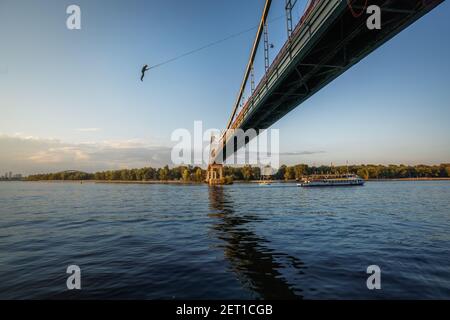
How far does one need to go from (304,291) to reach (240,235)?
302 inches

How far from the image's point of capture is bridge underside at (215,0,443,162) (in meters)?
13.1

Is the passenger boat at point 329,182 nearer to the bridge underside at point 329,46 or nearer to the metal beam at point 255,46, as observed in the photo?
the metal beam at point 255,46

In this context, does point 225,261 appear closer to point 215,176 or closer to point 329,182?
point 329,182

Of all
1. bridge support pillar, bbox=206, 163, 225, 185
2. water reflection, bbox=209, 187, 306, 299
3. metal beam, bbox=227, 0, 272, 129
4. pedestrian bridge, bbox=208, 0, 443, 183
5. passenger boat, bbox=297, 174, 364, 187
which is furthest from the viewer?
bridge support pillar, bbox=206, 163, 225, 185

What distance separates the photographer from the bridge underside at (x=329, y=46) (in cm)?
1307

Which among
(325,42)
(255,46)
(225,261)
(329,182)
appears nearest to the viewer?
(225,261)

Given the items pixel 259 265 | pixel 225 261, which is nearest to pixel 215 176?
pixel 225 261

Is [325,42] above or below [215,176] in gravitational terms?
above

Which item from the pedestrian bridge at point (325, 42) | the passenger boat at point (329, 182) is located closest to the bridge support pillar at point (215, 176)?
the passenger boat at point (329, 182)

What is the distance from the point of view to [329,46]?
657 inches

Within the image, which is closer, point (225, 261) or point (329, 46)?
point (225, 261)

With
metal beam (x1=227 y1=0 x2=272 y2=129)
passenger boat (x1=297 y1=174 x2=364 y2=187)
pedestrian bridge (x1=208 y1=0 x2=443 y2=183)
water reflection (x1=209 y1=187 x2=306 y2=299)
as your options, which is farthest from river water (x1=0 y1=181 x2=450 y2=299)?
passenger boat (x1=297 y1=174 x2=364 y2=187)

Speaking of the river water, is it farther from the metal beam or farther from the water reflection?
the metal beam
